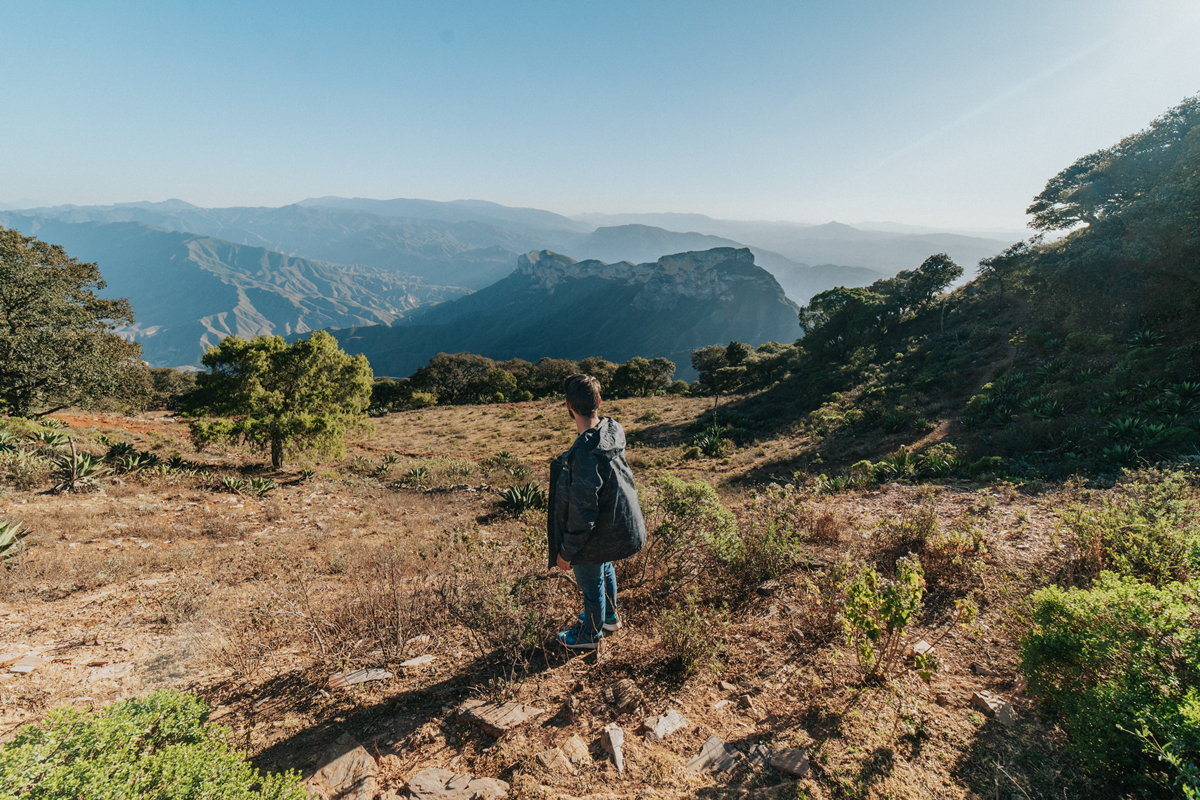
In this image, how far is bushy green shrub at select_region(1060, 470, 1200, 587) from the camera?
3285mm

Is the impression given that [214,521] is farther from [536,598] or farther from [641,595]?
[641,595]

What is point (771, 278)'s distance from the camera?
162 m

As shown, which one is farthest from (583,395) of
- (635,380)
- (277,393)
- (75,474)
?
(635,380)

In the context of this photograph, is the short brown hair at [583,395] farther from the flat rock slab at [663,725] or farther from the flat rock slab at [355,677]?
the flat rock slab at [355,677]

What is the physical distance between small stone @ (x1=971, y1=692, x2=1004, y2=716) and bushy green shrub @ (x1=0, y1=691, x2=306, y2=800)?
361 centimetres

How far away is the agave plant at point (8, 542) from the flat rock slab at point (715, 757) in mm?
8096

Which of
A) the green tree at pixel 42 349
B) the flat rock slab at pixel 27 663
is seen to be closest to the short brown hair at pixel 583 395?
the flat rock slab at pixel 27 663

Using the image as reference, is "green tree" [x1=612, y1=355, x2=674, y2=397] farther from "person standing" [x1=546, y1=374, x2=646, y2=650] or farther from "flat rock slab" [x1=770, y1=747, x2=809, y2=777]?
"flat rock slab" [x1=770, y1=747, x2=809, y2=777]

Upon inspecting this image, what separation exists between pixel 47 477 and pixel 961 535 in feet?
50.7

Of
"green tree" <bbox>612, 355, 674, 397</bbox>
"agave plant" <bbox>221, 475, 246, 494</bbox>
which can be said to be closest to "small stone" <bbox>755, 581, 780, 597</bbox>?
"agave plant" <bbox>221, 475, 246, 494</bbox>

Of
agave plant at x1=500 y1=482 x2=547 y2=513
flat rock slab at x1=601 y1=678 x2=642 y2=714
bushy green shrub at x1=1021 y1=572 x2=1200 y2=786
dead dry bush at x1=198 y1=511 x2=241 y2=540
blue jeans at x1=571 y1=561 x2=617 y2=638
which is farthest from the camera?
agave plant at x1=500 y1=482 x2=547 y2=513

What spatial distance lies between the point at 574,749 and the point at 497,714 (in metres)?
0.56

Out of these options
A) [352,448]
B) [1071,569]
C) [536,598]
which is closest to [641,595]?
[536,598]

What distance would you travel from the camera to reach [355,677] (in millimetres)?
3152
